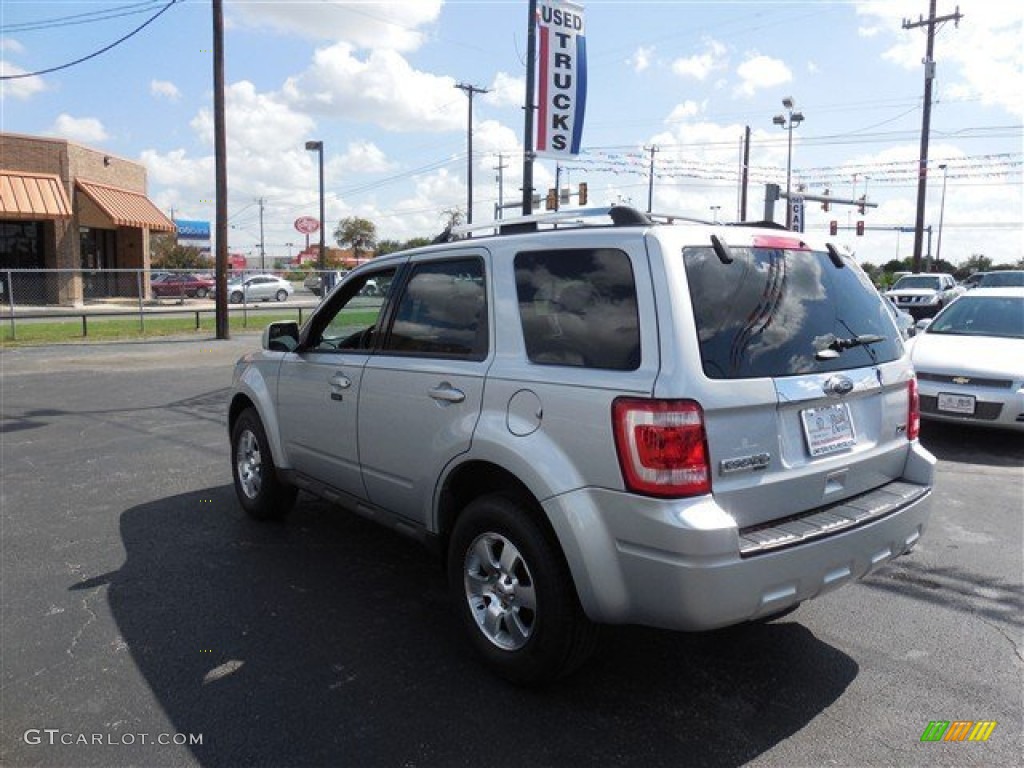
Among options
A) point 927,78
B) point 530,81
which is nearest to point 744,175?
point 927,78

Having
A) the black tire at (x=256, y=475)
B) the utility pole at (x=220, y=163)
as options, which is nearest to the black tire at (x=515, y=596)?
the black tire at (x=256, y=475)

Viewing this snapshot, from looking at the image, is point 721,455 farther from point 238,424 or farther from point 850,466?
point 238,424

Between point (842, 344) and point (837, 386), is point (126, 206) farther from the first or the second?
point (837, 386)

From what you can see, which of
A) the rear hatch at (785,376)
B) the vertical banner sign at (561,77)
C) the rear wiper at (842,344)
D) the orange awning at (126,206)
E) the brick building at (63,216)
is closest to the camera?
the rear hatch at (785,376)

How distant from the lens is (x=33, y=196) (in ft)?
94.0

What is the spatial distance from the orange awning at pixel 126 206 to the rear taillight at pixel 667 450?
107 feet

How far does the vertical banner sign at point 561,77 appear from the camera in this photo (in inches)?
484

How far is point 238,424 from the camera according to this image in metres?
5.62

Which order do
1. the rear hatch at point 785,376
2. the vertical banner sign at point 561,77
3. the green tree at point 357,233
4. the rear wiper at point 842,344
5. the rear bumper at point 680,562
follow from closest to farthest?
the rear bumper at point 680,562
the rear hatch at point 785,376
the rear wiper at point 842,344
the vertical banner sign at point 561,77
the green tree at point 357,233

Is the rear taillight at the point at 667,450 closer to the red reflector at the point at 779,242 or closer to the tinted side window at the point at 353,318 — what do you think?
the red reflector at the point at 779,242

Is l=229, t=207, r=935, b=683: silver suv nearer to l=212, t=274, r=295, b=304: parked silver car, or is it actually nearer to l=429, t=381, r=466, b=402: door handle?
l=429, t=381, r=466, b=402: door handle

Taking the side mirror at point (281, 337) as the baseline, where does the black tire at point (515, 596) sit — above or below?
below

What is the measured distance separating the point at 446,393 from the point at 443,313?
0.49 m

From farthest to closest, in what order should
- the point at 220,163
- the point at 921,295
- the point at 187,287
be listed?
the point at 187,287
the point at 921,295
the point at 220,163
